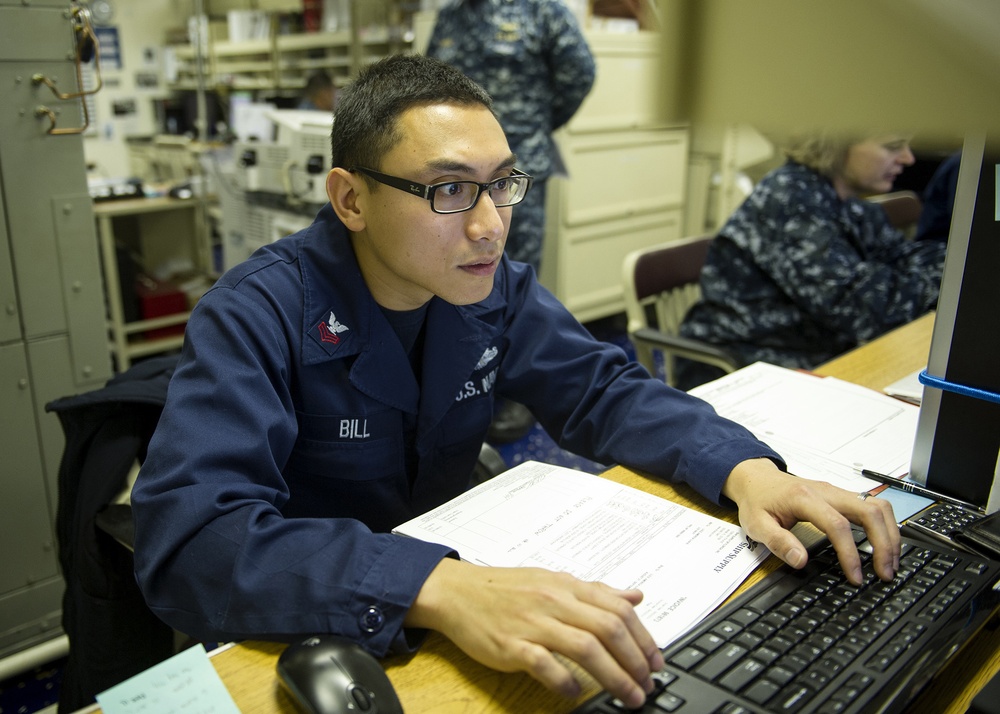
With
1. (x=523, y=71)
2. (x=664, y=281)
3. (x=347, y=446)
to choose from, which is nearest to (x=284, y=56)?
(x=523, y=71)

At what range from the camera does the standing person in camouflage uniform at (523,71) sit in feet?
8.80

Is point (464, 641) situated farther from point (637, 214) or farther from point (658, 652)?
point (637, 214)

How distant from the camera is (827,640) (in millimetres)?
637

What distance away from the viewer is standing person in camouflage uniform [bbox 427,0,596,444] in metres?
2.68

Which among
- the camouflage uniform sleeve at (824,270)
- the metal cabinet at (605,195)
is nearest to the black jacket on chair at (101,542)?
the camouflage uniform sleeve at (824,270)

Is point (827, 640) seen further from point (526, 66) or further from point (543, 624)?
point (526, 66)

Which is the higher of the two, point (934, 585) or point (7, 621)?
point (934, 585)

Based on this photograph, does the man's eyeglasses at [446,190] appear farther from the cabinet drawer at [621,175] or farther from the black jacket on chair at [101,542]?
the cabinet drawer at [621,175]

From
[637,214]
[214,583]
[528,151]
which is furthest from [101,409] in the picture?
[637,214]

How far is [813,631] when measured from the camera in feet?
2.13

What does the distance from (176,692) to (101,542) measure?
0.59m

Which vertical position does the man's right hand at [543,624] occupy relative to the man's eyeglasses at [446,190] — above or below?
below

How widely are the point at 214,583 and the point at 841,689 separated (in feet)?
1.69

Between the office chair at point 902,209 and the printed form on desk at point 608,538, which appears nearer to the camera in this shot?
the printed form on desk at point 608,538
